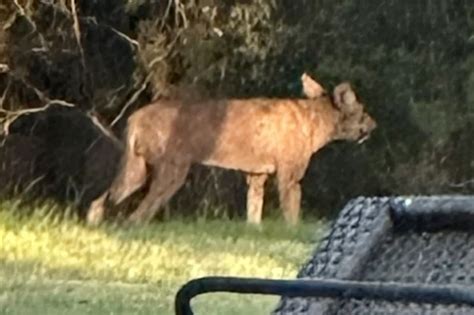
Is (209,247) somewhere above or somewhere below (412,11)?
below

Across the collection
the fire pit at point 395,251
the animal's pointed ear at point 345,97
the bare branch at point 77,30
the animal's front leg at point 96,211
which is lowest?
the animal's front leg at point 96,211

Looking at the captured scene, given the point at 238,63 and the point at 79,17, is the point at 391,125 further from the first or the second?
the point at 79,17

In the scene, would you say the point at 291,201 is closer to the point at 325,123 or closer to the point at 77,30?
the point at 325,123

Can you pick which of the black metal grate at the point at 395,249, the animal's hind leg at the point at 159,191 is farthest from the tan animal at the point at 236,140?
the black metal grate at the point at 395,249

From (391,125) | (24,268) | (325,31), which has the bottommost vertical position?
(24,268)

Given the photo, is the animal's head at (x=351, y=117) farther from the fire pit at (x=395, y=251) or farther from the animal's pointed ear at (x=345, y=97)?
the fire pit at (x=395, y=251)

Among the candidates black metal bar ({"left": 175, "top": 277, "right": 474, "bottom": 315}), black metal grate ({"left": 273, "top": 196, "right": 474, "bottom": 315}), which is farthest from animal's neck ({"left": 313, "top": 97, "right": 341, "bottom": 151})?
black metal bar ({"left": 175, "top": 277, "right": 474, "bottom": 315})

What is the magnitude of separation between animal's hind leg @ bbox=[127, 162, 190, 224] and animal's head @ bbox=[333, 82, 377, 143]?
0.59 ft

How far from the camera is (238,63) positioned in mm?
1309

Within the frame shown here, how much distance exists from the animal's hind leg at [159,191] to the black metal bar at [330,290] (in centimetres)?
93

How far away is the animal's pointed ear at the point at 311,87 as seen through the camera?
1363 millimetres

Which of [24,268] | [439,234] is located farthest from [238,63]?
[439,234]

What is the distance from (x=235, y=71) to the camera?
1327 millimetres

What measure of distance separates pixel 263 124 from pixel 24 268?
361 mm
